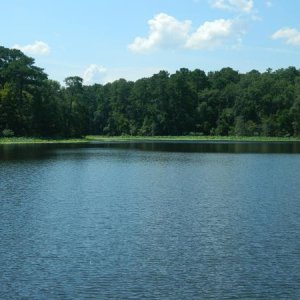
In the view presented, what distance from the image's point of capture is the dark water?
19.6 metres

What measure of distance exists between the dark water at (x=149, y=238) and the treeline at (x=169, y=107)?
97155mm

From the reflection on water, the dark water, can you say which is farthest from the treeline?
the dark water

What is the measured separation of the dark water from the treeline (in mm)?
97155

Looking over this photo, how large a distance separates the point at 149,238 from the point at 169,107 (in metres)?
169

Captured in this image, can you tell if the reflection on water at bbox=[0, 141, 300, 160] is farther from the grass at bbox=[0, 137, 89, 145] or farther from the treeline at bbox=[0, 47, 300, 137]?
the treeline at bbox=[0, 47, 300, 137]

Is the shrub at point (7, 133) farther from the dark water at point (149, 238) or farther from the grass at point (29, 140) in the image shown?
the dark water at point (149, 238)

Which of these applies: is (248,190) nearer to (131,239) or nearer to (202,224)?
(202,224)

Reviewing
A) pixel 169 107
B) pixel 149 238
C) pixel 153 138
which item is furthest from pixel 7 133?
pixel 149 238

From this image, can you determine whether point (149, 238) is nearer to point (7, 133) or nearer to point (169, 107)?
point (7, 133)

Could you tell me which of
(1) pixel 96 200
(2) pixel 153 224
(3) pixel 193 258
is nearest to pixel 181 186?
(1) pixel 96 200

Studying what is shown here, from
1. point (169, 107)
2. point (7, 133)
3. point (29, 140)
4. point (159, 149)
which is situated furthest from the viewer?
point (169, 107)

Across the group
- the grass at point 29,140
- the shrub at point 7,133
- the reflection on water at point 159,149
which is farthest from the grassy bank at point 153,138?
the reflection on water at point 159,149

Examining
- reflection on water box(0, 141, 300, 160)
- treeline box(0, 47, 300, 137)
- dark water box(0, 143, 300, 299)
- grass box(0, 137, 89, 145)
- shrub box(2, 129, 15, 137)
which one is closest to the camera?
dark water box(0, 143, 300, 299)

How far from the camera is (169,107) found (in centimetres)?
19512
